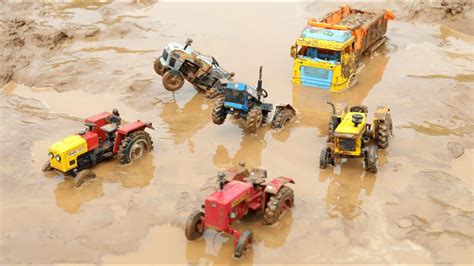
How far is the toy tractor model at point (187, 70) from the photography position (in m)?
15.9

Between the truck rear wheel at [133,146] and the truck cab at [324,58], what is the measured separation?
238 inches

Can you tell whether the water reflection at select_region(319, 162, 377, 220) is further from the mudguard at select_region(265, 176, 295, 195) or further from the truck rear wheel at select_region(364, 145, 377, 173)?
the mudguard at select_region(265, 176, 295, 195)

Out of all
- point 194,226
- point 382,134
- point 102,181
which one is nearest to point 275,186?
point 194,226

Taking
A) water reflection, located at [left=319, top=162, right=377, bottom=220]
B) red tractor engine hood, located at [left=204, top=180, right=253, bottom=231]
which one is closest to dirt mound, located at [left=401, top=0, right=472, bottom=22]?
water reflection, located at [left=319, top=162, right=377, bottom=220]

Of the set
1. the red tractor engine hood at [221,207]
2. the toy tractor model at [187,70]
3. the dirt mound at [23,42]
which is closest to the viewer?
the red tractor engine hood at [221,207]

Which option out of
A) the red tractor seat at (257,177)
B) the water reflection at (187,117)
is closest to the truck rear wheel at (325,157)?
the red tractor seat at (257,177)

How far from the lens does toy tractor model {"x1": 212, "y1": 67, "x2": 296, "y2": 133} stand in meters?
13.4

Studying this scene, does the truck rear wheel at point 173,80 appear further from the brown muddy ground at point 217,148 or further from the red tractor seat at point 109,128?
the red tractor seat at point 109,128

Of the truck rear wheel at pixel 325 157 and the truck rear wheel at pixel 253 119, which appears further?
the truck rear wheel at pixel 253 119

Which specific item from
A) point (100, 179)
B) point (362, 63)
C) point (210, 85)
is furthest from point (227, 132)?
point (362, 63)

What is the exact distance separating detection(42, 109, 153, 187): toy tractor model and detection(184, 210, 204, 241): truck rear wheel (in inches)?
127

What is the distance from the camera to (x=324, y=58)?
666 inches

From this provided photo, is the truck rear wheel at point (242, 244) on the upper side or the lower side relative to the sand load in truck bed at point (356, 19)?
lower

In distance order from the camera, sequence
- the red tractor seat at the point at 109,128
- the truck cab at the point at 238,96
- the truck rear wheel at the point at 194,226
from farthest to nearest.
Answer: the truck cab at the point at 238,96 → the red tractor seat at the point at 109,128 → the truck rear wheel at the point at 194,226
